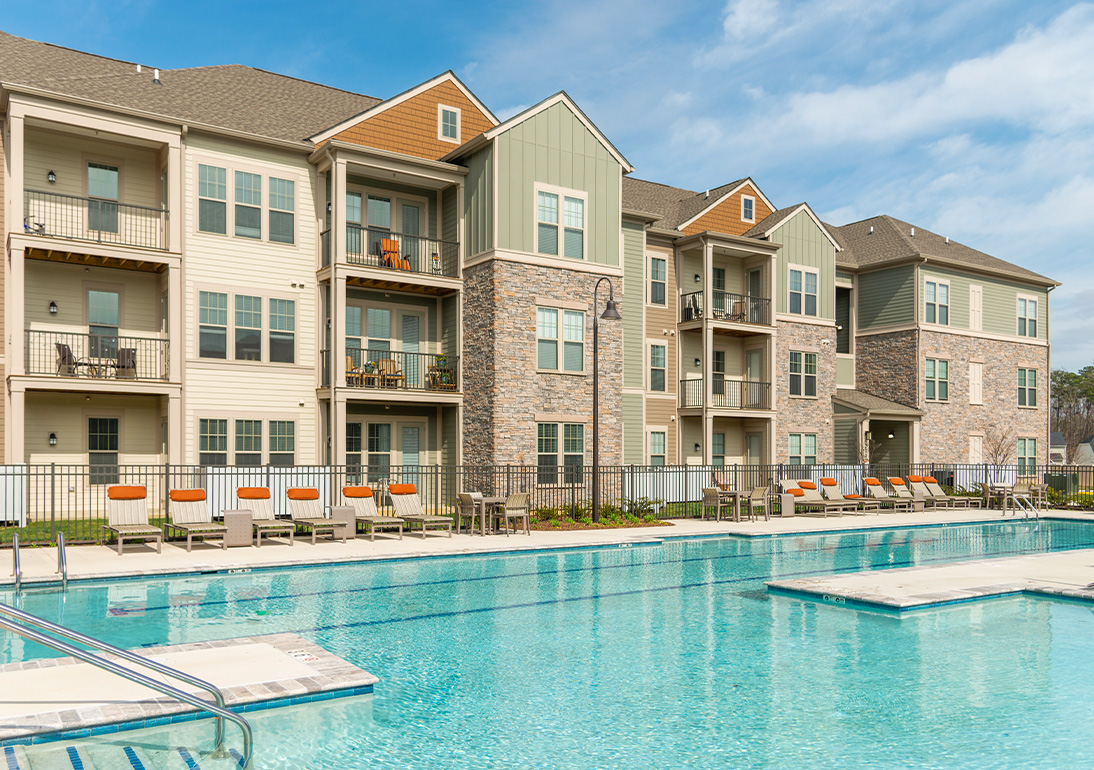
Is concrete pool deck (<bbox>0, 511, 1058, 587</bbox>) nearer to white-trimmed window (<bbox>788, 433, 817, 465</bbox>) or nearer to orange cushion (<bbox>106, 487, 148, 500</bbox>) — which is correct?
orange cushion (<bbox>106, 487, 148, 500</bbox>)

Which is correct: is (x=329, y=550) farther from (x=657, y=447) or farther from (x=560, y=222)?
(x=657, y=447)

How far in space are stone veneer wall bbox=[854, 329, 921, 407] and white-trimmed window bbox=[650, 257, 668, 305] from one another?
11557mm

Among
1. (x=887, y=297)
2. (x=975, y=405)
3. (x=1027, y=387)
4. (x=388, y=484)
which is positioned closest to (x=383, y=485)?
(x=388, y=484)

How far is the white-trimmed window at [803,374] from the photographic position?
109 ft

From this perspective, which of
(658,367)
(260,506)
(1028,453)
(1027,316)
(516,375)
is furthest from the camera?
(1027,316)

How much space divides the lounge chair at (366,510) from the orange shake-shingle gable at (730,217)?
17550mm

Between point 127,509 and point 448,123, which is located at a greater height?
point 448,123

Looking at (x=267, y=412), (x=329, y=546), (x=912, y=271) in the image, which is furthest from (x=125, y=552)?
(x=912, y=271)

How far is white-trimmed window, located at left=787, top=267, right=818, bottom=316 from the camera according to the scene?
3353cm

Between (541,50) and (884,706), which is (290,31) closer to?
(541,50)

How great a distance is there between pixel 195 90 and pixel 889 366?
1136 inches

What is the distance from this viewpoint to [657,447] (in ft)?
A: 101

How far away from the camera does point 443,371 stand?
25.5m

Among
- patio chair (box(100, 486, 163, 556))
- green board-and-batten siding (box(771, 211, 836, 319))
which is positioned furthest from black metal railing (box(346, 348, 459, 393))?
green board-and-batten siding (box(771, 211, 836, 319))
